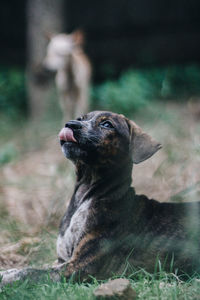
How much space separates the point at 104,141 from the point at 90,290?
3.36 feet

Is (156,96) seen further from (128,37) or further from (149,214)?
(149,214)

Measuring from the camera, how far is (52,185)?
5.45 meters

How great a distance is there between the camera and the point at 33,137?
26.7 ft

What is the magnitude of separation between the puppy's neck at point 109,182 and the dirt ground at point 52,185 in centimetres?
77

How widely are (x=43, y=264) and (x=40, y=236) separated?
52 centimetres

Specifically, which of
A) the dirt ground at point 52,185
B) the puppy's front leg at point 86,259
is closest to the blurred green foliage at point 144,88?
the dirt ground at point 52,185

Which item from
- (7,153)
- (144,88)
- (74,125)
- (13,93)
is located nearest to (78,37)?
(144,88)

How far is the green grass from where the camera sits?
105 inches

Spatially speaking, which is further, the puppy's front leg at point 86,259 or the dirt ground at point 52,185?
the dirt ground at point 52,185

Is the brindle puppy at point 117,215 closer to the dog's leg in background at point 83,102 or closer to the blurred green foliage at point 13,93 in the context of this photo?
the dog's leg in background at point 83,102

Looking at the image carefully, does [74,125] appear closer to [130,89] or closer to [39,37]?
[130,89]

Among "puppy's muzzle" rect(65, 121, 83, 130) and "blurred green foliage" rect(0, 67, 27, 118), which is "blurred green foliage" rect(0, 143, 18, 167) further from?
"puppy's muzzle" rect(65, 121, 83, 130)

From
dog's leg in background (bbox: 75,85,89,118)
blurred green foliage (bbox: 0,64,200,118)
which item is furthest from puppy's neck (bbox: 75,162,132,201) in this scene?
blurred green foliage (bbox: 0,64,200,118)

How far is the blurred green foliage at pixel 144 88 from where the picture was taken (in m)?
8.60
